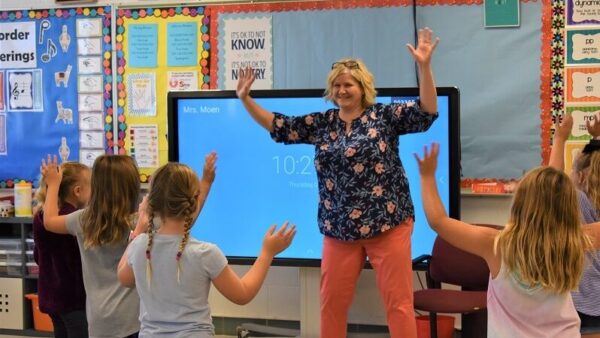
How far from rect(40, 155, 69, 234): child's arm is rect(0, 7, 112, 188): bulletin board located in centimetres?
174

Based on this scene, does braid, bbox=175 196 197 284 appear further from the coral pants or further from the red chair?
the red chair

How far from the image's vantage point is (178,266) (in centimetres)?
207

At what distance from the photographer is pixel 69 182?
2986 mm

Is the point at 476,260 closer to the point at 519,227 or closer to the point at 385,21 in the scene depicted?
the point at 385,21

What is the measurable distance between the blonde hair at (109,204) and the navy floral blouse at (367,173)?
79cm

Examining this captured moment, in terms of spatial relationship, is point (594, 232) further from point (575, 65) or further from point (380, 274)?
point (575, 65)

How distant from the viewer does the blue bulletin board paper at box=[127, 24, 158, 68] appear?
176 inches

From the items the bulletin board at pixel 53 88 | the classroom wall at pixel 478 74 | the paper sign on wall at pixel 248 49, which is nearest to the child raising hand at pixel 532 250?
the classroom wall at pixel 478 74

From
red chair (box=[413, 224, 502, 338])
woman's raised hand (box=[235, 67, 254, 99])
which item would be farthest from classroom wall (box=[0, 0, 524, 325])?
woman's raised hand (box=[235, 67, 254, 99])

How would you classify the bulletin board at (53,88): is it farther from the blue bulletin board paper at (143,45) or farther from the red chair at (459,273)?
the red chair at (459,273)

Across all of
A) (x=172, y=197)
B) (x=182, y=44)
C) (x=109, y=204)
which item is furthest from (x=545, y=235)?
(x=182, y=44)

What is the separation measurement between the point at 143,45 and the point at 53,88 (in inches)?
27.1

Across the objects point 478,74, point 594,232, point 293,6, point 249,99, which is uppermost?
point 293,6

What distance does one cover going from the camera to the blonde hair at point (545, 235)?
1.94 m
